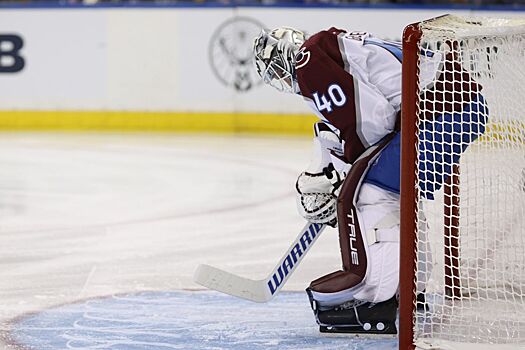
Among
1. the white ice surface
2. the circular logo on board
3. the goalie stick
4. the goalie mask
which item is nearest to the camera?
the goalie mask

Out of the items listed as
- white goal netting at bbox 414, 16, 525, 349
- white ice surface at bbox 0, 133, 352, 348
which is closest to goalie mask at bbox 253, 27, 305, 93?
white goal netting at bbox 414, 16, 525, 349

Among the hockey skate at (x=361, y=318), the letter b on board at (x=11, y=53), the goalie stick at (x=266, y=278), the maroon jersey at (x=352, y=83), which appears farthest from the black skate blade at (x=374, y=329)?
the letter b on board at (x=11, y=53)

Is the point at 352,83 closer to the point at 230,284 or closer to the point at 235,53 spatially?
the point at 230,284

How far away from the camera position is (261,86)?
806 cm

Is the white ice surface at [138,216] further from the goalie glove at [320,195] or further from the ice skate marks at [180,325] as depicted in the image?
the goalie glove at [320,195]

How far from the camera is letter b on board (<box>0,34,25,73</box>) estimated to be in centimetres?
832

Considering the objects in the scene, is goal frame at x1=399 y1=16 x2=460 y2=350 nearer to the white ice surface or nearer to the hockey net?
the hockey net

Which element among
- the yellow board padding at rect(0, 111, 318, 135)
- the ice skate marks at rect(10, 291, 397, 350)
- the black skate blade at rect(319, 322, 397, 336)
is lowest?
the yellow board padding at rect(0, 111, 318, 135)

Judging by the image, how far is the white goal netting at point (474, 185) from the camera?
2.38 meters

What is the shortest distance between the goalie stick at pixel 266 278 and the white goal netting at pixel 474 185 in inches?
12.7

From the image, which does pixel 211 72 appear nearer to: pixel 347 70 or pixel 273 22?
pixel 273 22

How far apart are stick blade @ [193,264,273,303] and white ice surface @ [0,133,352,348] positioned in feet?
1.11

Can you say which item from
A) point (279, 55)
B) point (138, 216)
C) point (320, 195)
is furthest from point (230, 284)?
point (138, 216)

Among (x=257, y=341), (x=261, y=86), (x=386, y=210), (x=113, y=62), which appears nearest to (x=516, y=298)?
(x=386, y=210)
